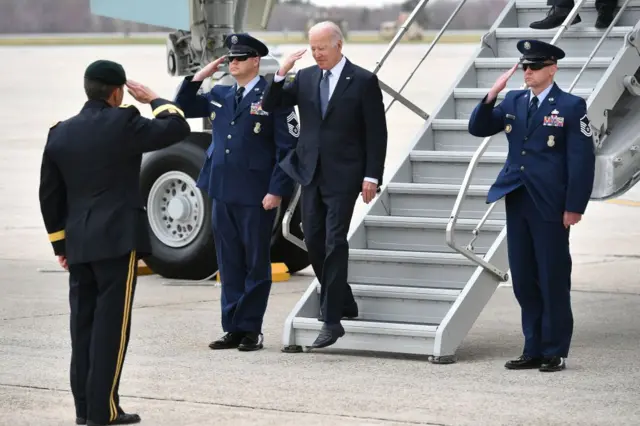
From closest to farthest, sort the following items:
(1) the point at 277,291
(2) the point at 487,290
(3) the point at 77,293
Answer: (3) the point at 77,293 < (2) the point at 487,290 < (1) the point at 277,291

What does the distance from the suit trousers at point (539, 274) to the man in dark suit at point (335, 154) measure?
773 mm

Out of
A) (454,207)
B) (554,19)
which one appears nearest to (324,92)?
(454,207)

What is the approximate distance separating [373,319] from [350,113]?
3.87ft

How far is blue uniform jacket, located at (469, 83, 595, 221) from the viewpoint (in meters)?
7.00

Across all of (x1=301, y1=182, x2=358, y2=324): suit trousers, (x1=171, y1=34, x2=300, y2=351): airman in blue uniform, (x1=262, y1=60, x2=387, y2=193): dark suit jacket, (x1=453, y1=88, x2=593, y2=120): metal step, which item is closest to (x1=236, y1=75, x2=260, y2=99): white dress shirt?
(x1=171, y1=34, x2=300, y2=351): airman in blue uniform

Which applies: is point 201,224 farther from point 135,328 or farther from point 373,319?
point 373,319

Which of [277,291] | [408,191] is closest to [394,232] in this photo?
[408,191]

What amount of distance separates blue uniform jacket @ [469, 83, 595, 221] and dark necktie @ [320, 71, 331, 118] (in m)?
0.81

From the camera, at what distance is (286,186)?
7.68 metres

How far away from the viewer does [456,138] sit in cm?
862

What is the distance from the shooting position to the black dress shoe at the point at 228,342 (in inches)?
305

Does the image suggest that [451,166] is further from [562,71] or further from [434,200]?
[562,71]

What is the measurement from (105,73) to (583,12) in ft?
14.7

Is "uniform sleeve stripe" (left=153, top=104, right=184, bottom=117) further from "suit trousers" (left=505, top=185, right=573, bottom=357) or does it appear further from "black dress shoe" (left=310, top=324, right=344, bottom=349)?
"suit trousers" (left=505, top=185, right=573, bottom=357)
